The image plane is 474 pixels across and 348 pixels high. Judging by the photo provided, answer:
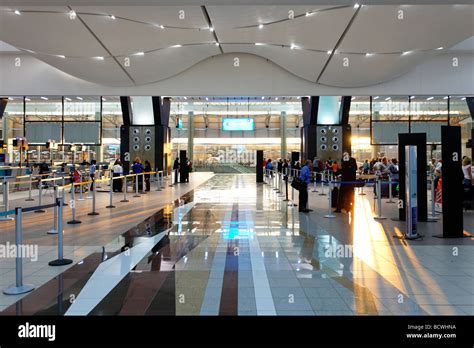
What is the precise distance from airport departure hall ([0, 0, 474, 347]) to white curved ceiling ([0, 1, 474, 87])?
76 mm

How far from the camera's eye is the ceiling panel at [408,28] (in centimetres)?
1050

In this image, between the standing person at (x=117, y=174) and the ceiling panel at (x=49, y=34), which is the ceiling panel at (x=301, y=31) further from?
the standing person at (x=117, y=174)

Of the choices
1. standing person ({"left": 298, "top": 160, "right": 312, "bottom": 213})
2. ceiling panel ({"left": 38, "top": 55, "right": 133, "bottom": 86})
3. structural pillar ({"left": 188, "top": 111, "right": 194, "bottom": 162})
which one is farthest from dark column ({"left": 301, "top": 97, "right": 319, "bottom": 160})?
structural pillar ({"left": 188, "top": 111, "right": 194, "bottom": 162})

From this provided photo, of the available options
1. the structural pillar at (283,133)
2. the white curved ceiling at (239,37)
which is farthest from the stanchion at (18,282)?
the structural pillar at (283,133)

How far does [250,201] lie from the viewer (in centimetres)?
1298

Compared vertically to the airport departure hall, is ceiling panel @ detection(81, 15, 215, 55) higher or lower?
higher

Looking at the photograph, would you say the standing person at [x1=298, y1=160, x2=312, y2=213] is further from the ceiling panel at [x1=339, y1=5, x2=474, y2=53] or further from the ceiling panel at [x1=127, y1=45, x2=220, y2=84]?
the ceiling panel at [x1=127, y1=45, x2=220, y2=84]

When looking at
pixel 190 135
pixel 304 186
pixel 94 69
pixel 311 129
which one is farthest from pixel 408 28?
pixel 190 135

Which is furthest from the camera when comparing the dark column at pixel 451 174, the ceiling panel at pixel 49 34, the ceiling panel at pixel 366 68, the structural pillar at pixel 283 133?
the structural pillar at pixel 283 133

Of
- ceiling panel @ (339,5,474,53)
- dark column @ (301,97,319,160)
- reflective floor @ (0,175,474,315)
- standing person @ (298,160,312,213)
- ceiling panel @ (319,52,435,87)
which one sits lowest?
reflective floor @ (0,175,474,315)

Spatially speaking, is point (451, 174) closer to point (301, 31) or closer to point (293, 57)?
point (301, 31)

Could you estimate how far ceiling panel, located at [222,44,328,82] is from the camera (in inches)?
560

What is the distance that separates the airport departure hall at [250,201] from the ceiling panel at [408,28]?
7 cm
